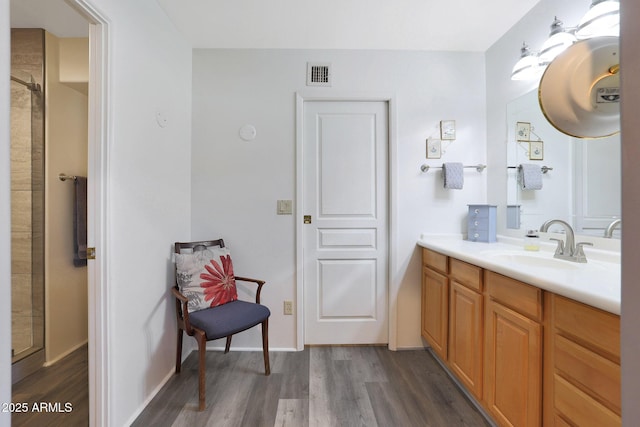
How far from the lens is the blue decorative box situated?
6.86 ft

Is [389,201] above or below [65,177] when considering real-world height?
below

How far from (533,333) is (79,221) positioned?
9.52 ft

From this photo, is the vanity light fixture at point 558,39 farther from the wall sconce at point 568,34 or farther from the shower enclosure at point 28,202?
the shower enclosure at point 28,202

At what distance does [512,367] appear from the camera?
49.4 inches

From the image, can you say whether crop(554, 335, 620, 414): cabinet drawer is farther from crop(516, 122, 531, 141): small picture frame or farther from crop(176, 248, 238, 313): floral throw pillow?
crop(176, 248, 238, 313): floral throw pillow

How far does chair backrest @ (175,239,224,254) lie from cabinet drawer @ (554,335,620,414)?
2052 millimetres

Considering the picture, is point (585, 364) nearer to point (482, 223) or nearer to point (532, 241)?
point (532, 241)

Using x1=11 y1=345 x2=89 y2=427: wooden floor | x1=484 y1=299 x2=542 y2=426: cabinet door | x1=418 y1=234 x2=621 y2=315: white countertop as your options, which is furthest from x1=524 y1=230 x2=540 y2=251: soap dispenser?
x1=11 y1=345 x2=89 y2=427: wooden floor

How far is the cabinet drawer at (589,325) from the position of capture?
0.83 m

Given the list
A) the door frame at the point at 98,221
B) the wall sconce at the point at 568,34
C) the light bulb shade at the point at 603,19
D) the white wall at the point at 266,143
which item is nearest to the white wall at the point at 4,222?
the door frame at the point at 98,221

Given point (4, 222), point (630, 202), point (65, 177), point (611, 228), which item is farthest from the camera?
point (65, 177)

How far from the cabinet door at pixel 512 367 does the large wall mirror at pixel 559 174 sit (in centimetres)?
75

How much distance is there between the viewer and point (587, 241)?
4.96ft

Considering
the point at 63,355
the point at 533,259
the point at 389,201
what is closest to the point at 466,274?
the point at 533,259
